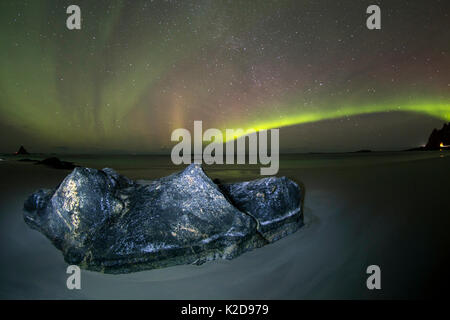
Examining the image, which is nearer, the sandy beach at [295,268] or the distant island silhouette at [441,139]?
the sandy beach at [295,268]

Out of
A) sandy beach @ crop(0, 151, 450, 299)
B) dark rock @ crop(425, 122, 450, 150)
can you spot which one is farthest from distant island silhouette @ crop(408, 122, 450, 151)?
sandy beach @ crop(0, 151, 450, 299)

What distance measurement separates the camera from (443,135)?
974 inches

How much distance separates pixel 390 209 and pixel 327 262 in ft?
10.7

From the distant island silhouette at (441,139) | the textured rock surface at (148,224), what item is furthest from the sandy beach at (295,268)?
the distant island silhouette at (441,139)

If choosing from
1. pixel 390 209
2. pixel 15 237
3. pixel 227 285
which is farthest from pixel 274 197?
pixel 15 237

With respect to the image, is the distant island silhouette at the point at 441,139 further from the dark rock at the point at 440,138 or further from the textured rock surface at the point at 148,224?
the textured rock surface at the point at 148,224

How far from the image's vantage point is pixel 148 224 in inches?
116

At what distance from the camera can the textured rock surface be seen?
279 centimetres

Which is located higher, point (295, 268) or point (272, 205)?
point (272, 205)

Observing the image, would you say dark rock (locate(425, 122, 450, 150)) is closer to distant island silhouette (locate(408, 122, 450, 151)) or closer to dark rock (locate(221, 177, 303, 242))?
distant island silhouette (locate(408, 122, 450, 151))

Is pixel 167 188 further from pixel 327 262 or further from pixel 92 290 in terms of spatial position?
pixel 327 262

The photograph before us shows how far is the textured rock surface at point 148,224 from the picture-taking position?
9.16ft

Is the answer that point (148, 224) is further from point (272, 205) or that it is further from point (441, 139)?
point (441, 139)

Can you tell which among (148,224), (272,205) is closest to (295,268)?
(272,205)
